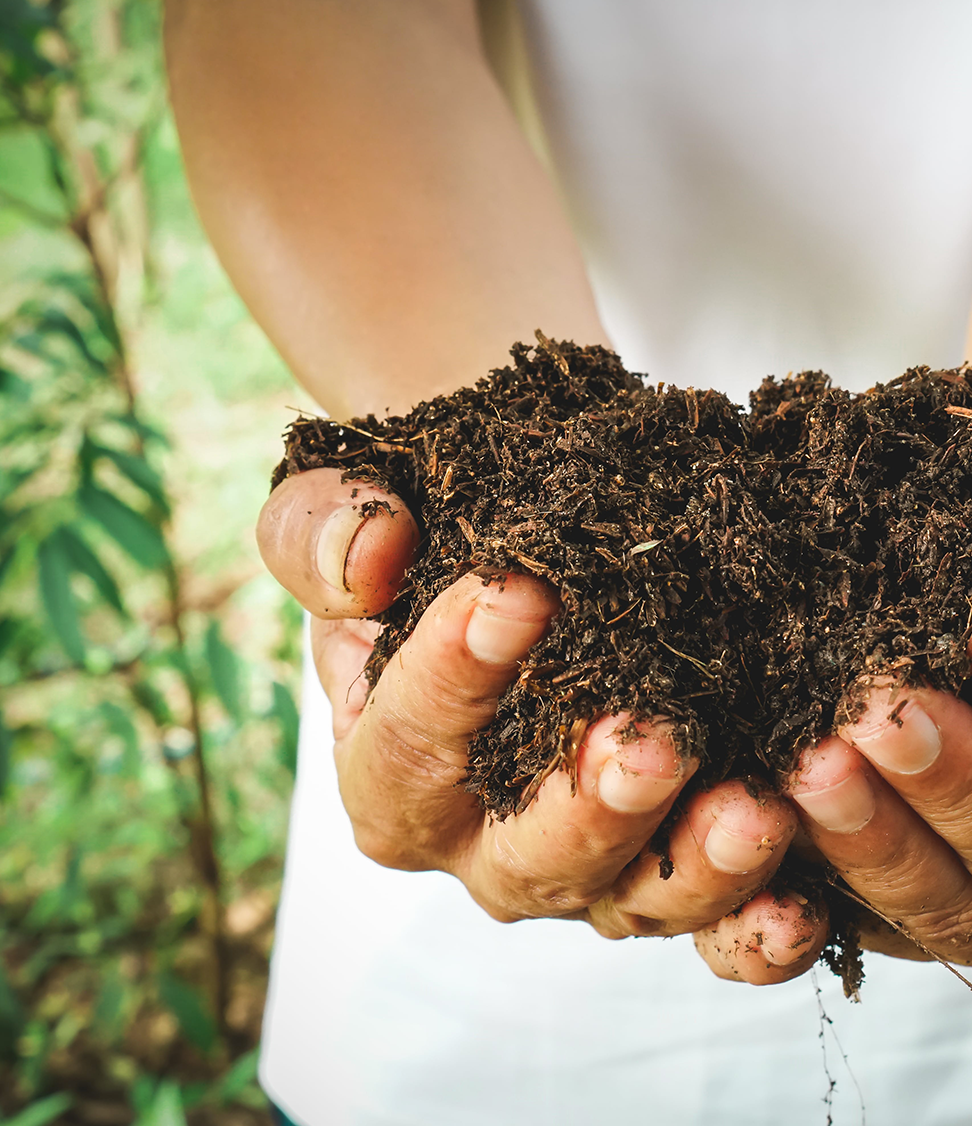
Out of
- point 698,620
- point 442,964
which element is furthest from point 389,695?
point 442,964

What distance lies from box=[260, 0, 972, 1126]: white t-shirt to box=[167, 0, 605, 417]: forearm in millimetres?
225

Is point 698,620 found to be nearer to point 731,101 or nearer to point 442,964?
point 442,964

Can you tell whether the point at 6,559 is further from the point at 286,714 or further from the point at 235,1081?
the point at 235,1081

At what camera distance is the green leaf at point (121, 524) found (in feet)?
5.21

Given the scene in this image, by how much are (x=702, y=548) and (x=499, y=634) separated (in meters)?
0.17

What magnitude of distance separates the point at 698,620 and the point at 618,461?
0.14 meters

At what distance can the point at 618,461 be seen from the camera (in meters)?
0.67

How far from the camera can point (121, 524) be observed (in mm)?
1604

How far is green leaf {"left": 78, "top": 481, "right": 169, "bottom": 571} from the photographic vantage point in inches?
62.6

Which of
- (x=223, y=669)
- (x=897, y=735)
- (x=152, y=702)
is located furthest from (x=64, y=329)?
(x=897, y=735)

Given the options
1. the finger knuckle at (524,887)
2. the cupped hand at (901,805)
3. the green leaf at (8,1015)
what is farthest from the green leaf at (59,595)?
the cupped hand at (901,805)

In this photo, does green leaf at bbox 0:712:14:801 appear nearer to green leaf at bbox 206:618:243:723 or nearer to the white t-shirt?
green leaf at bbox 206:618:243:723

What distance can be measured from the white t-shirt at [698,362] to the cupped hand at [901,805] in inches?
17.5

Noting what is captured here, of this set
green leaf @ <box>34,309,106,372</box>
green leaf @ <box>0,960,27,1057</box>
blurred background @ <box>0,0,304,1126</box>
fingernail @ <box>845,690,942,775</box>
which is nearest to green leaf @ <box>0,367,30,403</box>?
blurred background @ <box>0,0,304,1126</box>
